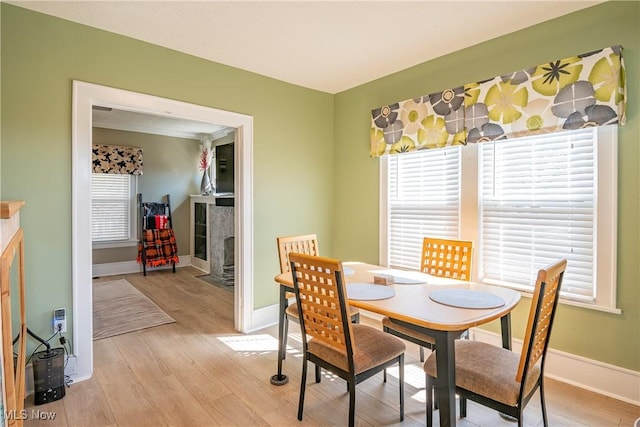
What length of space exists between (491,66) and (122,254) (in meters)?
5.85

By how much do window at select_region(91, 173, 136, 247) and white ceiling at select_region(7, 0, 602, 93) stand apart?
144 inches

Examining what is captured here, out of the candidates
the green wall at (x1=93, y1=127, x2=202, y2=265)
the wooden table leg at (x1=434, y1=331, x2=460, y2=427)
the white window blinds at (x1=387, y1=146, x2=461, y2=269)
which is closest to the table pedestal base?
the wooden table leg at (x1=434, y1=331, x2=460, y2=427)

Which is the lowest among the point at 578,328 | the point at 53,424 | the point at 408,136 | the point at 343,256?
the point at 53,424

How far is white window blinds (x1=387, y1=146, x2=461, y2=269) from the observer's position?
3.07 metres

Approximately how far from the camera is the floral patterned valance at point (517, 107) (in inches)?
85.0

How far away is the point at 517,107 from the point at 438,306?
1.71m

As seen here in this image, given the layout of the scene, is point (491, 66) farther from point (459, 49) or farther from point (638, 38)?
point (638, 38)

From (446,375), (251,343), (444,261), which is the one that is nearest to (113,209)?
(251,343)

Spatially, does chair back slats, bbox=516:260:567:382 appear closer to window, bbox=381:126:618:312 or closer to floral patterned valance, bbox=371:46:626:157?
window, bbox=381:126:618:312

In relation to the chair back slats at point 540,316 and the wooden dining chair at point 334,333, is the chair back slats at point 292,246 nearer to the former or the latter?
the wooden dining chair at point 334,333

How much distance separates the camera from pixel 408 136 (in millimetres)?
3264

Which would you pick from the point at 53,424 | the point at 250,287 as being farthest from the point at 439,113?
the point at 53,424

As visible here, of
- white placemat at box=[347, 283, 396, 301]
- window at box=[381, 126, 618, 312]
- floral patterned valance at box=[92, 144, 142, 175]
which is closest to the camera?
white placemat at box=[347, 283, 396, 301]

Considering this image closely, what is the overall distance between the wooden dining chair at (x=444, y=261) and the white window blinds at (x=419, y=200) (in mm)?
424
